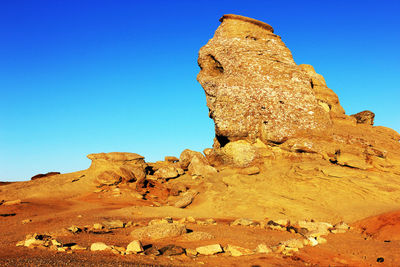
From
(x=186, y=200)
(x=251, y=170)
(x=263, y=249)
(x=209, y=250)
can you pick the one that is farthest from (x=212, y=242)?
(x=251, y=170)

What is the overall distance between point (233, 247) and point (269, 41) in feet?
68.4

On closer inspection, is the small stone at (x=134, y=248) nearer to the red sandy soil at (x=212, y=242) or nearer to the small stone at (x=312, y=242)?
the red sandy soil at (x=212, y=242)

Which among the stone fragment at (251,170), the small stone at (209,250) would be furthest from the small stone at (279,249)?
the stone fragment at (251,170)

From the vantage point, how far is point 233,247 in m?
8.69

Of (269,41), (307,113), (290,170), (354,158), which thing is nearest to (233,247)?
(290,170)

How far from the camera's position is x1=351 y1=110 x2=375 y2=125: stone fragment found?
85.6ft

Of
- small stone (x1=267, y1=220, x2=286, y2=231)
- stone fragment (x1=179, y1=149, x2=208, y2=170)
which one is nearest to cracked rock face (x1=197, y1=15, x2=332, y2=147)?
stone fragment (x1=179, y1=149, x2=208, y2=170)

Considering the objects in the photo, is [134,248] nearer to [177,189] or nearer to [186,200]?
[186,200]

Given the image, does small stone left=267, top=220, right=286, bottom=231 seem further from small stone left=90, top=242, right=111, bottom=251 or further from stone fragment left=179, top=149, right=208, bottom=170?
stone fragment left=179, top=149, right=208, bottom=170

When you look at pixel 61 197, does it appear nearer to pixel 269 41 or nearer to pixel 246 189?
pixel 246 189

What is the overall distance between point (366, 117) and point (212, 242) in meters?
22.2

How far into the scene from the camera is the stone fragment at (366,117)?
26078 millimetres

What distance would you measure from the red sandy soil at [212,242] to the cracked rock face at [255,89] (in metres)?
10.1

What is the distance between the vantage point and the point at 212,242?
9.64 metres
